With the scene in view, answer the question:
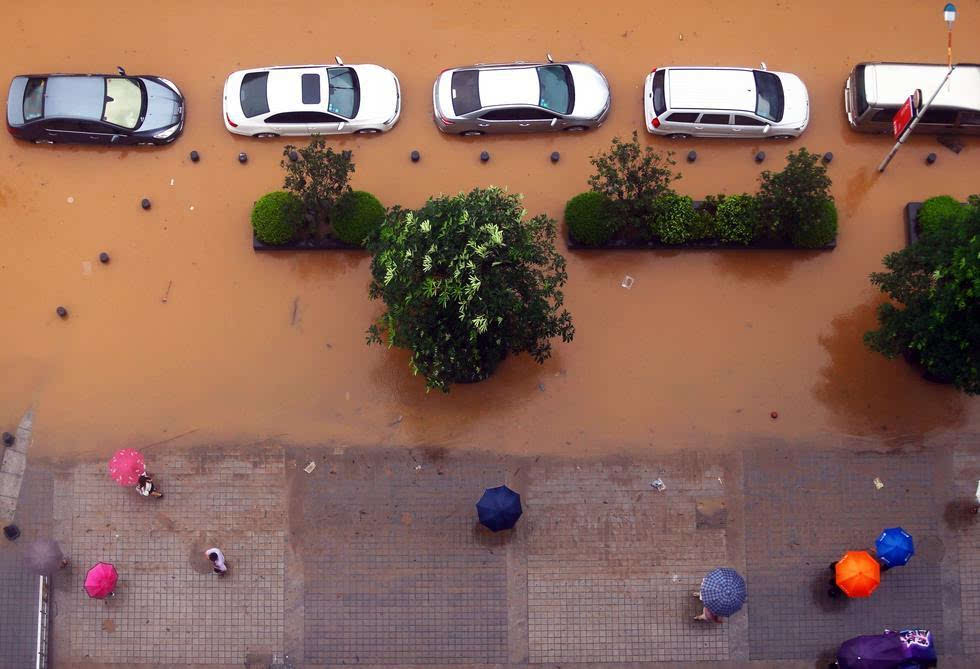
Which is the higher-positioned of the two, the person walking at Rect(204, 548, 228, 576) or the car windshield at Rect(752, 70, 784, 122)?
the car windshield at Rect(752, 70, 784, 122)

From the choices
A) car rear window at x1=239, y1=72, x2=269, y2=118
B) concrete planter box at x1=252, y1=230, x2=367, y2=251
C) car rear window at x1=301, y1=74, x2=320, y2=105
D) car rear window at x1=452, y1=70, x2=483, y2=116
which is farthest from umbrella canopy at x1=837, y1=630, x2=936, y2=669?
car rear window at x1=239, y1=72, x2=269, y2=118

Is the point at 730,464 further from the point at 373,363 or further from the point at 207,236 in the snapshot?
the point at 207,236

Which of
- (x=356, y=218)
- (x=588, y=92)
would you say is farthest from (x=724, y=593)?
(x=588, y=92)

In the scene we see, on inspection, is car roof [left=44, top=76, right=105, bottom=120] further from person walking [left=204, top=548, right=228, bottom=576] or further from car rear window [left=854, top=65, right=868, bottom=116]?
car rear window [left=854, top=65, right=868, bottom=116]

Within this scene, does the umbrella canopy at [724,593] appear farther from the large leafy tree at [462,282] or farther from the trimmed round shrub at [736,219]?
the trimmed round shrub at [736,219]

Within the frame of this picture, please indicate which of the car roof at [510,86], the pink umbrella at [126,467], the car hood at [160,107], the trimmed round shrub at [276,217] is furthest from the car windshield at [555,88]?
the pink umbrella at [126,467]
